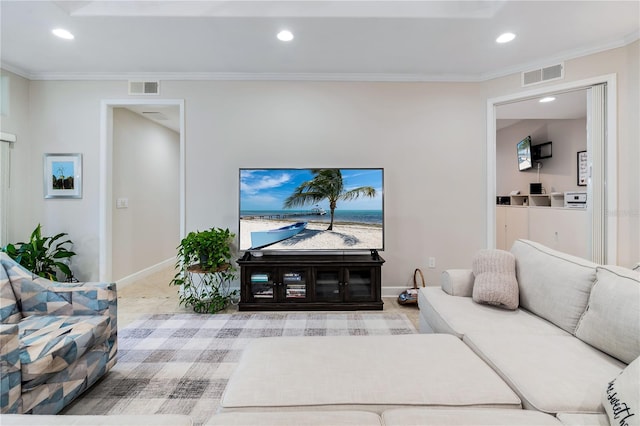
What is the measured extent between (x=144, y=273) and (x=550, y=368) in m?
4.79

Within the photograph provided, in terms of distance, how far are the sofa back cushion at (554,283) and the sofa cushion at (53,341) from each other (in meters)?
2.54

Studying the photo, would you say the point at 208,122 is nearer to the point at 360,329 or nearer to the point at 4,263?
the point at 4,263

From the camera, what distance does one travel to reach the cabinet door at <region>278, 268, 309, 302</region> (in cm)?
312

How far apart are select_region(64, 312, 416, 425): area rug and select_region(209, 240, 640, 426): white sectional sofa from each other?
0.66 metres

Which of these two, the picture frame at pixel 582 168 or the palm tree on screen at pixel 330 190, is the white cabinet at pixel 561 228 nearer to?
the picture frame at pixel 582 168

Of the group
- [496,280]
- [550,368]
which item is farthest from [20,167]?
[550,368]

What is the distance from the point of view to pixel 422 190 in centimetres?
358

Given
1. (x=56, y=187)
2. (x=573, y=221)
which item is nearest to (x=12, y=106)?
(x=56, y=187)

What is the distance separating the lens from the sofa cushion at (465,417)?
0.95 meters

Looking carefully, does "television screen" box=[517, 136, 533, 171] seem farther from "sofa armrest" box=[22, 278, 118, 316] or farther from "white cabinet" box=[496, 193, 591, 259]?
"sofa armrest" box=[22, 278, 118, 316]

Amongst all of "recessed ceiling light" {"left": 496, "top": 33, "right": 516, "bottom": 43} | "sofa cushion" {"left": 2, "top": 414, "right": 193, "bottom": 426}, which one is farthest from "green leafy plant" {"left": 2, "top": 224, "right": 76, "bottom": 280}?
"recessed ceiling light" {"left": 496, "top": 33, "right": 516, "bottom": 43}

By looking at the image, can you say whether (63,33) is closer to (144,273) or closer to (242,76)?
(242,76)

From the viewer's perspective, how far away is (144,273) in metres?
4.48

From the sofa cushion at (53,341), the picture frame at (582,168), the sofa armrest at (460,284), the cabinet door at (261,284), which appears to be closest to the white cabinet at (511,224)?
the picture frame at (582,168)
